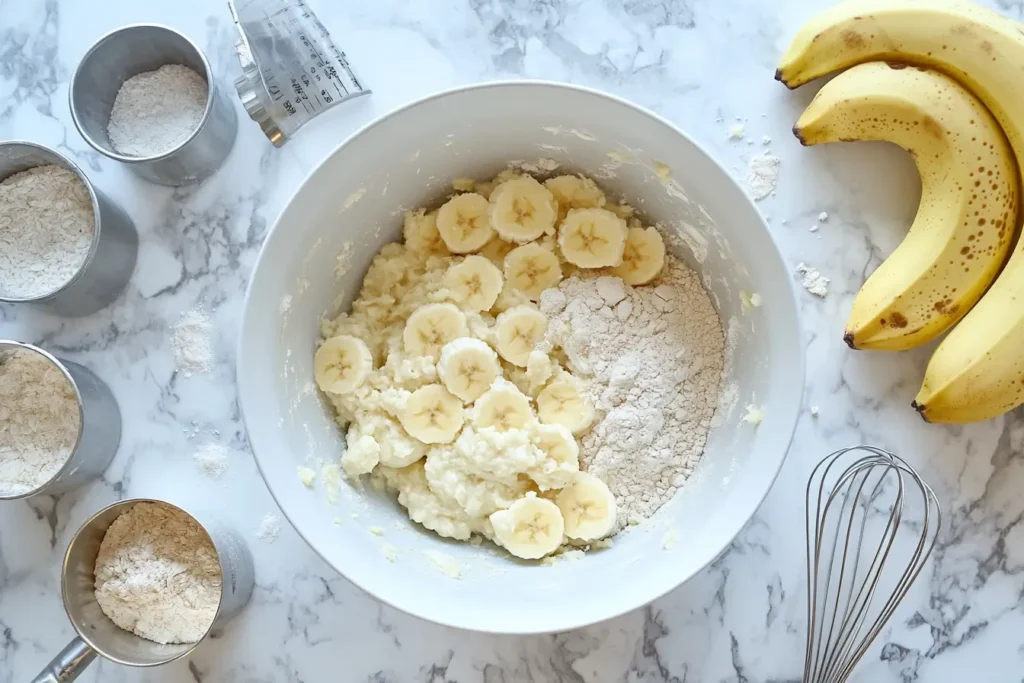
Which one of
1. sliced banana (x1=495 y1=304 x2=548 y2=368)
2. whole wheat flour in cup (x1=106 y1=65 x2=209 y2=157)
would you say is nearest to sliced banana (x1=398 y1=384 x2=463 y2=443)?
sliced banana (x1=495 y1=304 x2=548 y2=368)

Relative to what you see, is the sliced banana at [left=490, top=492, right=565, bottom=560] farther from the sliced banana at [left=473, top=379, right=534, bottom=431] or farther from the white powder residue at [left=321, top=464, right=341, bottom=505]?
the white powder residue at [left=321, top=464, right=341, bottom=505]

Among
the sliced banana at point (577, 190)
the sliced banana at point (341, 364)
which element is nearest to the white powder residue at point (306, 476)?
the sliced banana at point (341, 364)

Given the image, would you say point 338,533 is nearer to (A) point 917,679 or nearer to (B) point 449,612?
(B) point 449,612

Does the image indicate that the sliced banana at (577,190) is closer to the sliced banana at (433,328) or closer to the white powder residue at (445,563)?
the sliced banana at (433,328)

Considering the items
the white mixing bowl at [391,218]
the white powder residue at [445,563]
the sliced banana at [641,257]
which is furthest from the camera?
the sliced banana at [641,257]

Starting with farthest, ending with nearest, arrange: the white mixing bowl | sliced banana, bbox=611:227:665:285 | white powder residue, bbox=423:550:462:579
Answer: sliced banana, bbox=611:227:665:285
white powder residue, bbox=423:550:462:579
the white mixing bowl

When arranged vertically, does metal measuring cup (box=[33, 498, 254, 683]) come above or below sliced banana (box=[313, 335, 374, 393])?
below
